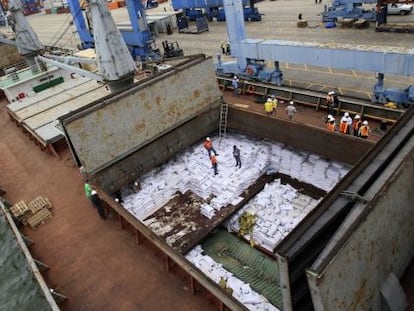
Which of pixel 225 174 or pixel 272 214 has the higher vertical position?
pixel 225 174

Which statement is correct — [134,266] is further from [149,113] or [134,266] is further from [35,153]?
[35,153]

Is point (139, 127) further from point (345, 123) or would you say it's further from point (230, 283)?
point (345, 123)

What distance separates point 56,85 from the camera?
20094 mm

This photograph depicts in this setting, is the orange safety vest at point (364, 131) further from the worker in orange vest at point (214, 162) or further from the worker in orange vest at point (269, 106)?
the worker in orange vest at point (214, 162)

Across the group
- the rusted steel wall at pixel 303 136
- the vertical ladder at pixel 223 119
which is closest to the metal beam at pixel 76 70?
the vertical ladder at pixel 223 119

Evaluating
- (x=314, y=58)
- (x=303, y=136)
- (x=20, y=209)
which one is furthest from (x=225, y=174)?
(x=314, y=58)

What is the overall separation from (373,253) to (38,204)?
971 centimetres

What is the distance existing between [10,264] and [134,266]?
6471 millimetres

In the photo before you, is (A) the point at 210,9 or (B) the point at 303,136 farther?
(A) the point at 210,9

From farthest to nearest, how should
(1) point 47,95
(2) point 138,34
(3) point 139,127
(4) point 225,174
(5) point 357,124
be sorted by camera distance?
(2) point 138,34
(1) point 47,95
(4) point 225,174
(5) point 357,124
(3) point 139,127

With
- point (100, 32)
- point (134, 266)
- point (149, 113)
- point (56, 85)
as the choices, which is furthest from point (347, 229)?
point (56, 85)

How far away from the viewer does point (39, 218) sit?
421 inches

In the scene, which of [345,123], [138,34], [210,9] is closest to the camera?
[345,123]

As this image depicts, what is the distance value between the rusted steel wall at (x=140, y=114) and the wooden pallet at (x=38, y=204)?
5.64ft
